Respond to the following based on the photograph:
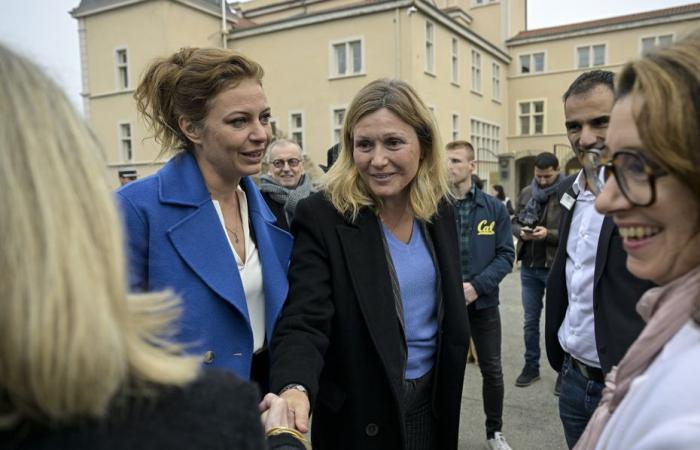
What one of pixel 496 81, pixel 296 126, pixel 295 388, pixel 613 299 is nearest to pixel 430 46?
pixel 296 126

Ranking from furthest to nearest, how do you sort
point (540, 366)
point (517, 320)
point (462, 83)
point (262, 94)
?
1. point (462, 83)
2. point (517, 320)
3. point (540, 366)
4. point (262, 94)

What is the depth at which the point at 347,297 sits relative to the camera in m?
2.00

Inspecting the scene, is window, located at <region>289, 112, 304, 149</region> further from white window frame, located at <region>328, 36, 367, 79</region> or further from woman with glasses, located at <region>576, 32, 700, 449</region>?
woman with glasses, located at <region>576, 32, 700, 449</region>

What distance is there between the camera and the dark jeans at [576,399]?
221 cm

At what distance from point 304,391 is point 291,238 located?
0.70 metres

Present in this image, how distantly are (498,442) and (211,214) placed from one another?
269 centimetres

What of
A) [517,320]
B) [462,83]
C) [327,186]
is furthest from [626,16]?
[327,186]

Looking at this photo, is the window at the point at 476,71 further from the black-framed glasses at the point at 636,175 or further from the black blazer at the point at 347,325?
the black-framed glasses at the point at 636,175

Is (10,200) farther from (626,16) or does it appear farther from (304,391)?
(626,16)

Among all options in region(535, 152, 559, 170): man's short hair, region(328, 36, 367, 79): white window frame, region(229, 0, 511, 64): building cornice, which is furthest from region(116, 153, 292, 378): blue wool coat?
region(328, 36, 367, 79): white window frame

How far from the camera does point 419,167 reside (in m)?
2.34

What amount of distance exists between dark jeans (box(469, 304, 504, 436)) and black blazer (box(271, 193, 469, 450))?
1848 millimetres

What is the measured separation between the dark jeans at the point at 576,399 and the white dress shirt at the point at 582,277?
9cm

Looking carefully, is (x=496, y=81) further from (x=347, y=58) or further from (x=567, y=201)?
(x=567, y=201)
